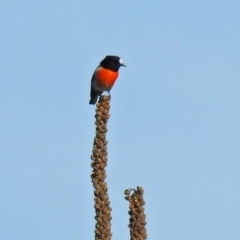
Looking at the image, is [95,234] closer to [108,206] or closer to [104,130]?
[108,206]

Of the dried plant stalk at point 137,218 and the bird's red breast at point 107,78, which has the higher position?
the bird's red breast at point 107,78

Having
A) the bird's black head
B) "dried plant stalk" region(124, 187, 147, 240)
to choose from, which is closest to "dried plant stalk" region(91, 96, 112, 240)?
"dried plant stalk" region(124, 187, 147, 240)

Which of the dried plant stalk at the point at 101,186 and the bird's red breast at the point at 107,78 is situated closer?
the dried plant stalk at the point at 101,186

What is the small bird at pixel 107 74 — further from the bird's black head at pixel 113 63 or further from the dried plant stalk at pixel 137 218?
the dried plant stalk at pixel 137 218

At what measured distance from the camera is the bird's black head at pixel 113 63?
51.6 feet

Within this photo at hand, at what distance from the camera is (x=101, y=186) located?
6.18 m

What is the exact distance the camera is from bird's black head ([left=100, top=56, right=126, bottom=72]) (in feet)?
51.6

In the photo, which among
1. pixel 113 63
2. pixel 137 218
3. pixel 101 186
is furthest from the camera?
pixel 113 63

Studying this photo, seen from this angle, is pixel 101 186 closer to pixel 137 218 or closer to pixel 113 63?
pixel 137 218

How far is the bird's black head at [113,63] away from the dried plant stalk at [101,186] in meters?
8.82

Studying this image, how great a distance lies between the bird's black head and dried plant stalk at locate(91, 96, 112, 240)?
882cm

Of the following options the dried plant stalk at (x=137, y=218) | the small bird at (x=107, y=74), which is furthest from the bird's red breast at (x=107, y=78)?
the dried plant stalk at (x=137, y=218)

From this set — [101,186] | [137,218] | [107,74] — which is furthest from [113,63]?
[137,218]

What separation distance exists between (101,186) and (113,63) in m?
9.85
